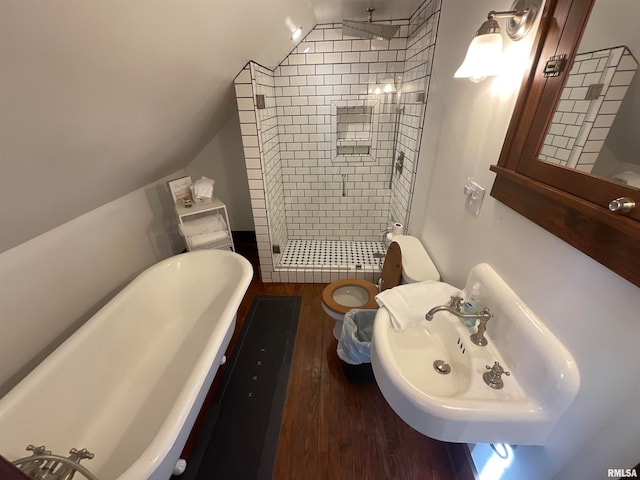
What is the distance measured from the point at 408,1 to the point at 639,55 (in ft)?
5.85

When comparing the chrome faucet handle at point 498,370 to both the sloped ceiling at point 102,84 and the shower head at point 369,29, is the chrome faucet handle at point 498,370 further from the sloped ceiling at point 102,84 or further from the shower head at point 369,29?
the shower head at point 369,29

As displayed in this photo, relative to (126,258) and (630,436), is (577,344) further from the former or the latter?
(126,258)

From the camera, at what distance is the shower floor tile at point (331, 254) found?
8.37 ft

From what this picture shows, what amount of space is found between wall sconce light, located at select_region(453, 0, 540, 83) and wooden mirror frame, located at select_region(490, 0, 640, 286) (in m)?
0.07

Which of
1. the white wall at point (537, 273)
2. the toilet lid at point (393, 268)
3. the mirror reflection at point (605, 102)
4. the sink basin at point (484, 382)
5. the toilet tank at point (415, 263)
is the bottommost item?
the toilet lid at point (393, 268)

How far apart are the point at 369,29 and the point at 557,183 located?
2.00 metres

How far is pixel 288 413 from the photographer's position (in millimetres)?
1450

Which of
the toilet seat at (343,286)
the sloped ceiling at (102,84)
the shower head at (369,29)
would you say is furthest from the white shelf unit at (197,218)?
the shower head at (369,29)

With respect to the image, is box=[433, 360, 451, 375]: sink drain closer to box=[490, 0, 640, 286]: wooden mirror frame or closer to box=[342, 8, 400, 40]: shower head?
box=[490, 0, 640, 286]: wooden mirror frame

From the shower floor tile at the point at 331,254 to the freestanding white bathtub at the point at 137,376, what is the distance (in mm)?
917

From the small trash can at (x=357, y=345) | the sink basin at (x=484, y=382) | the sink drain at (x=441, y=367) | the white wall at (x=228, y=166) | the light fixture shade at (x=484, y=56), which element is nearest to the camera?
the sink basin at (x=484, y=382)

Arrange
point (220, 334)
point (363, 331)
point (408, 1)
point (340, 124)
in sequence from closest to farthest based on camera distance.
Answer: point (220, 334) → point (363, 331) → point (408, 1) → point (340, 124)

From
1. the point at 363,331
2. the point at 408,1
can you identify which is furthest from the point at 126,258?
the point at 408,1

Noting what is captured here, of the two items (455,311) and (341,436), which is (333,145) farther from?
(341,436)
